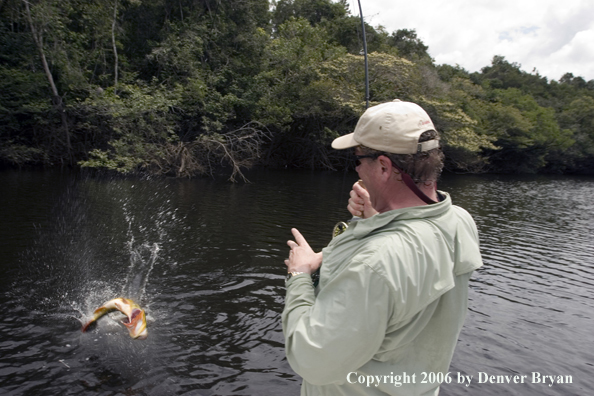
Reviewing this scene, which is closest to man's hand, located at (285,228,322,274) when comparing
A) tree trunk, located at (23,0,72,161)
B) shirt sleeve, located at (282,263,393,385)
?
shirt sleeve, located at (282,263,393,385)

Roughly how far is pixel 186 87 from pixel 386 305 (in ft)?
75.4

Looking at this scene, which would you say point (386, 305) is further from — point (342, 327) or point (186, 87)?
point (186, 87)

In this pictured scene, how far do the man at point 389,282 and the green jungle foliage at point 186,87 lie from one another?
1848cm

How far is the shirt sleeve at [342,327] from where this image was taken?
122 cm

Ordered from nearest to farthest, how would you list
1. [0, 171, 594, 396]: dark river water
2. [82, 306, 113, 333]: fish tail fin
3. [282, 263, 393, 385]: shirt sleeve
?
[282, 263, 393, 385]: shirt sleeve, [0, 171, 594, 396]: dark river water, [82, 306, 113, 333]: fish tail fin

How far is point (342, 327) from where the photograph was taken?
4.03 ft

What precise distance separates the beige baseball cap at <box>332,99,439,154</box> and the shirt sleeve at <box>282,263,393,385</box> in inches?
17.8

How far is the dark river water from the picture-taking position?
15.8 feet

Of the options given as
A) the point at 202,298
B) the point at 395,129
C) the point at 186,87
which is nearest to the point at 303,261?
the point at 395,129

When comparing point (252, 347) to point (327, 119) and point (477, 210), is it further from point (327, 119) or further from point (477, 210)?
→ point (327, 119)

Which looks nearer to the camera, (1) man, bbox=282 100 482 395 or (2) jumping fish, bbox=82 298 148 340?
(1) man, bbox=282 100 482 395

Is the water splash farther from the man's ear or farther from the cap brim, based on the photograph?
the man's ear

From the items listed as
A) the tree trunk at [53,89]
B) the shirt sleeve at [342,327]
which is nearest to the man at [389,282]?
the shirt sleeve at [342,327]

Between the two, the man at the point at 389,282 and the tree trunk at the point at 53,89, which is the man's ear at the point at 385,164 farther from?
the tree trunk at the point at 53,89
